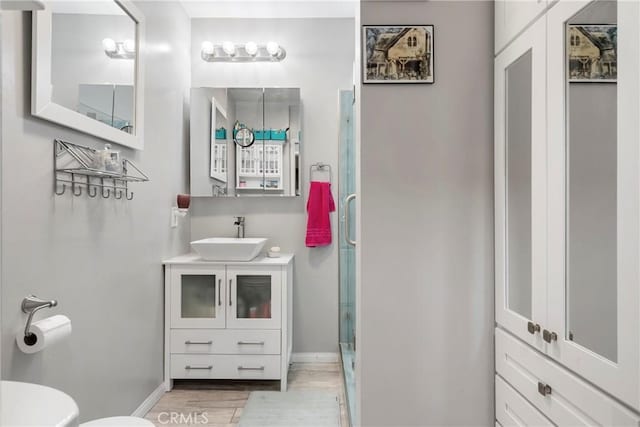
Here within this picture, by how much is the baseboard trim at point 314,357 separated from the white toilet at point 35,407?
95.3 inches

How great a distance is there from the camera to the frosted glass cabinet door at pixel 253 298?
2424 mm

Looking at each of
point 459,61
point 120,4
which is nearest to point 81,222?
point 120,4

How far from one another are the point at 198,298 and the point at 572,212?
2152 millimetres

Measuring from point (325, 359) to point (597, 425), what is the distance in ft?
7.24

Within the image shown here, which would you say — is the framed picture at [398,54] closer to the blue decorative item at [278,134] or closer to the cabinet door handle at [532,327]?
the cabinet door handle at [532,327]

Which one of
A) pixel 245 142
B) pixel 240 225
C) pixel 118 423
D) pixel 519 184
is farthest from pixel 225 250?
pixel 519 184

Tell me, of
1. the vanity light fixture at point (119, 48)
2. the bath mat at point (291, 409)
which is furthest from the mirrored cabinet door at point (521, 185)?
the vanity light fixture at point (119, 48)

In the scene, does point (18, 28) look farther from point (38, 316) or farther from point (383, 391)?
point (383, 391)

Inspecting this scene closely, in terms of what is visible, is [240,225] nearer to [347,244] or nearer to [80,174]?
[347,244]

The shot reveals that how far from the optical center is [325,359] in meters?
2.97

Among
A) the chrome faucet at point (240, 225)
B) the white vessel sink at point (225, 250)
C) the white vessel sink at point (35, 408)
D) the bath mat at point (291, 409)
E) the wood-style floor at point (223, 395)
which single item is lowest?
the wood-style floor at point (223, 395)

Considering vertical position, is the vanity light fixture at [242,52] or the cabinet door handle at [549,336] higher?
the vanity light fixture at [242,52]

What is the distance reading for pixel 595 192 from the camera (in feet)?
3.17

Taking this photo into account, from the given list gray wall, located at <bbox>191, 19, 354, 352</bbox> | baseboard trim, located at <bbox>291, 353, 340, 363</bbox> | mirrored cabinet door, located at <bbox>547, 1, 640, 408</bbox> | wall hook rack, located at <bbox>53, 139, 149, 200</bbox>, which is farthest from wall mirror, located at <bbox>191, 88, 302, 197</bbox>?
mirrored cabinet door, located at <bbox>547, 1, 640, 408</bbox>
